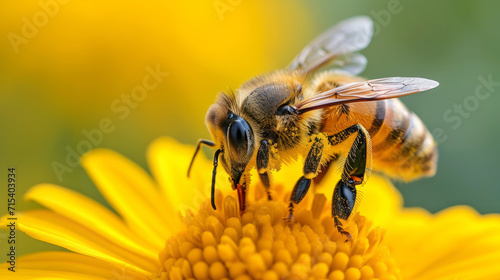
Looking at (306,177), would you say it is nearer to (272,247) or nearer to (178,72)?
(272,247)

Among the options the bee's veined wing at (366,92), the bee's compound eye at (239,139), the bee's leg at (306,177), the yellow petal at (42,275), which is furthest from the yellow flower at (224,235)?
the bee's veined wing at (366,92)

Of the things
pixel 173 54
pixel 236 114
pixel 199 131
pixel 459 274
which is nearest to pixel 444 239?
pixel 459 274

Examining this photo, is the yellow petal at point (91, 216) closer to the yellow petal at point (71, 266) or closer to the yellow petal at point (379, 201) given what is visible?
the yellow petal at point (71, 266)

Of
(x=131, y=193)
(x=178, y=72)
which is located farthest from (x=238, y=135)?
(x=178, y=72)

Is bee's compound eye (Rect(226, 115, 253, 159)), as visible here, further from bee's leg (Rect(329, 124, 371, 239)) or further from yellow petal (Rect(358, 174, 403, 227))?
yellow petal (Rect(358, 174, 403, 227))

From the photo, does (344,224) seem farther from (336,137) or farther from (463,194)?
(463,194)

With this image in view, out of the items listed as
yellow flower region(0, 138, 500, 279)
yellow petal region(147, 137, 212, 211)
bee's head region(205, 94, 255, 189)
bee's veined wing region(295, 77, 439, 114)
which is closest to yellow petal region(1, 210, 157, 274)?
yellow flower region(0, 138, 500, 279)
